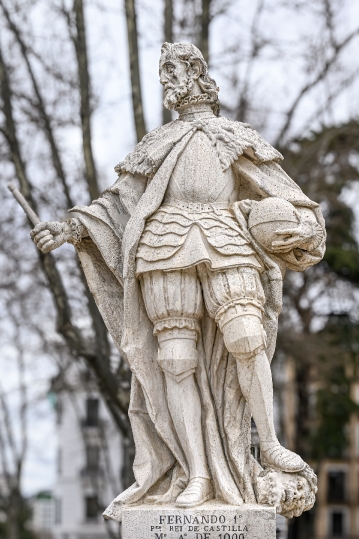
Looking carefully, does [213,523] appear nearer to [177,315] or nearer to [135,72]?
[177,315]

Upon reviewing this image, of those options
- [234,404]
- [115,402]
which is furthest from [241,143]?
[115,402]

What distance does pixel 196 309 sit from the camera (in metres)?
7.41

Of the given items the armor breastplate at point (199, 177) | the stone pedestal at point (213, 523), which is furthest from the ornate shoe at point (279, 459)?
the armor breastplate at point (199, 177)

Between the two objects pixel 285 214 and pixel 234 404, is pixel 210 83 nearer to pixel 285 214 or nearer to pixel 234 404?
pixel 285 214

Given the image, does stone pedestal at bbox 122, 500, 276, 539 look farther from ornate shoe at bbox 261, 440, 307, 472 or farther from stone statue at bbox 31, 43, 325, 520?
ornate shoe at bbox 261, 440, 307, 472

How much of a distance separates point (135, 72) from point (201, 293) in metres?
7.00

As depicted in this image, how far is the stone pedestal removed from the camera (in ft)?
22.9

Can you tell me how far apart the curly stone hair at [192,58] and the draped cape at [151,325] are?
23 cm

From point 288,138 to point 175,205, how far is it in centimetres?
1302

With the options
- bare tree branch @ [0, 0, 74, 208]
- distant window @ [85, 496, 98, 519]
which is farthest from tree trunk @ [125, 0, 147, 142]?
distant window @ [85, 496, 98, 519]

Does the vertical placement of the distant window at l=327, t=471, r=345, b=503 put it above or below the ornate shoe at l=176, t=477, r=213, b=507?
above

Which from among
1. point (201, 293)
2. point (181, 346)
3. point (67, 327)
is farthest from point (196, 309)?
point (67, 327)

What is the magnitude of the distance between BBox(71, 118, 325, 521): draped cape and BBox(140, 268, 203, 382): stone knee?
0.16m

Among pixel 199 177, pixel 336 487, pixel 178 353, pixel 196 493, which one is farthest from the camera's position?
pixel 336 487
